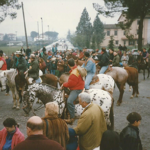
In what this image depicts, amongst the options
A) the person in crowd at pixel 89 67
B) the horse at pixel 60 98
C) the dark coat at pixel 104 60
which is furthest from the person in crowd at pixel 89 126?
the dark coat at pixel 104 60

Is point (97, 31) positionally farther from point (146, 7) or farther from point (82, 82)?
point (82, 82)

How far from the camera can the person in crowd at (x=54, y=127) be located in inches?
127

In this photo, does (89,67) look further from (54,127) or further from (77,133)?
(54,127)

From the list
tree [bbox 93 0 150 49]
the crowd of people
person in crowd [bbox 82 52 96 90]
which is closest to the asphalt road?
person in crowd [bbox 82 52 96 90]

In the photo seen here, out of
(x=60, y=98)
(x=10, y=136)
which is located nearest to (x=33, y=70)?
(x=60, y=98)

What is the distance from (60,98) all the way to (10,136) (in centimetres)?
190

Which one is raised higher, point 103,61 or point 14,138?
point 103,61

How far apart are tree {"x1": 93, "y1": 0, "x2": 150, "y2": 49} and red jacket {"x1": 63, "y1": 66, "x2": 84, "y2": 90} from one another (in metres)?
20.9

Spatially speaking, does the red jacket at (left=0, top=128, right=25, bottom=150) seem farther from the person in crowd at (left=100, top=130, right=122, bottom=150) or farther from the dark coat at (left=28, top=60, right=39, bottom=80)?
the dark coat at (left=28, top=60, right=39, bottom=80)

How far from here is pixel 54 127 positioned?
10.7 feet

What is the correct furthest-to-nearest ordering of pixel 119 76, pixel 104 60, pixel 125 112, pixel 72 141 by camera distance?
pixel 119 76
pixel 104 60
pixel 125 112
pixel 72 141

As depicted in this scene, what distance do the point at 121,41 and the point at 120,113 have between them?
217 feet

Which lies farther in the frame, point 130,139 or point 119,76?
point 119,76

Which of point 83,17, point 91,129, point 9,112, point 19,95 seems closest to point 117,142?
point 91,129
